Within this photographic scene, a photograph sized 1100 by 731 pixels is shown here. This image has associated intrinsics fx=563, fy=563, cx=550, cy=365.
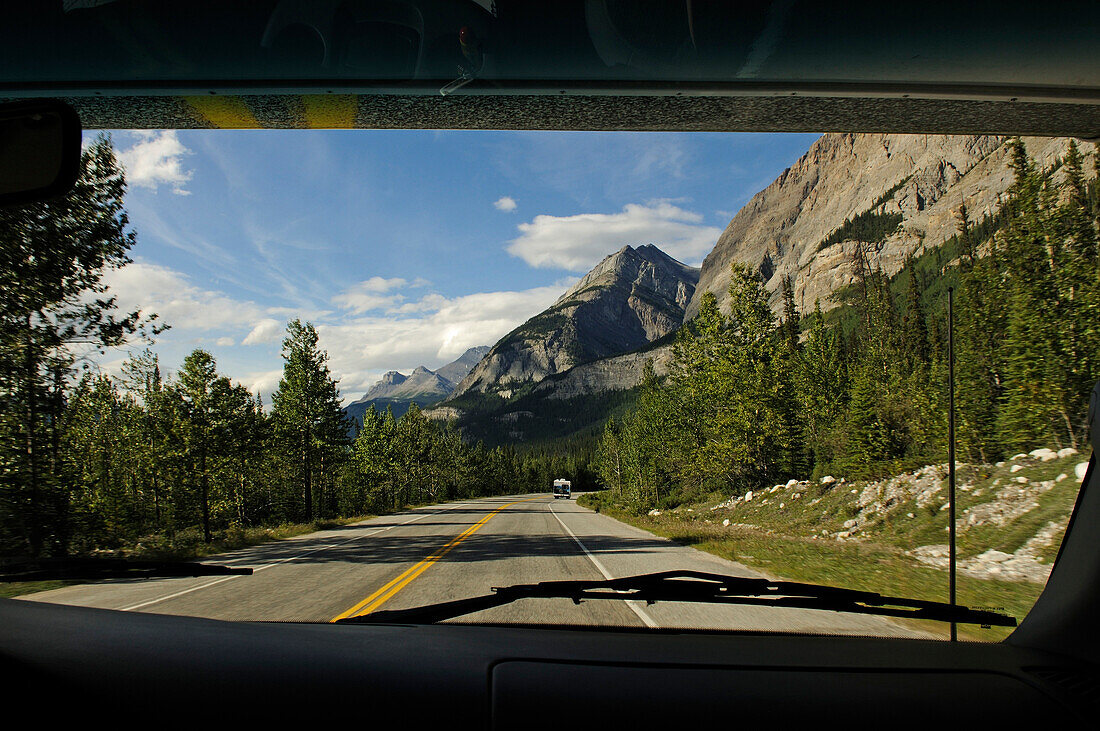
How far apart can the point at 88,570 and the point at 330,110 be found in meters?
3.01

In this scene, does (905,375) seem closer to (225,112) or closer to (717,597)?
(717,597)

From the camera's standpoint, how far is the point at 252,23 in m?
3.16

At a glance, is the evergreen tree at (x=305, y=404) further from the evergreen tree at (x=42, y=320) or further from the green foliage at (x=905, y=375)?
the evergreen tree at (x=42, y=320)

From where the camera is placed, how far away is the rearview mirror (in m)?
2.04

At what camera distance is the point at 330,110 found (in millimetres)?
3711

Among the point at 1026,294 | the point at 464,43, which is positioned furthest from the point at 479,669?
the point at 1026,294

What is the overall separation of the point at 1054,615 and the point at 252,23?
470cm

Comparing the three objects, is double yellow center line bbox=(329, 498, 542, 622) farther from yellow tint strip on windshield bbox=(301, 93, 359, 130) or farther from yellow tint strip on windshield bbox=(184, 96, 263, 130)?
yellow tint strip on windshield bbox=(184, 96, 263, 130)

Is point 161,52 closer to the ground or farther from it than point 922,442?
farther from it

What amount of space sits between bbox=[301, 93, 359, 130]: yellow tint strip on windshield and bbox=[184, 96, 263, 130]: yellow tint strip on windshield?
0.38m

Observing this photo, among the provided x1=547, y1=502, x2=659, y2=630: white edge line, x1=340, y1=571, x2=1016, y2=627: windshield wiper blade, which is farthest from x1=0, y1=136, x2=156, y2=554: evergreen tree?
x1=547, y1=502, x2=659, y2=630: white edge line

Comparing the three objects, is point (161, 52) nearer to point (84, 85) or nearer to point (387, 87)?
point (84, 85)

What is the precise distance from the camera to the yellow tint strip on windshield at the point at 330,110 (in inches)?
142

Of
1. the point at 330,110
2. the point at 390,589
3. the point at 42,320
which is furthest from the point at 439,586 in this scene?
the point at 330,110
